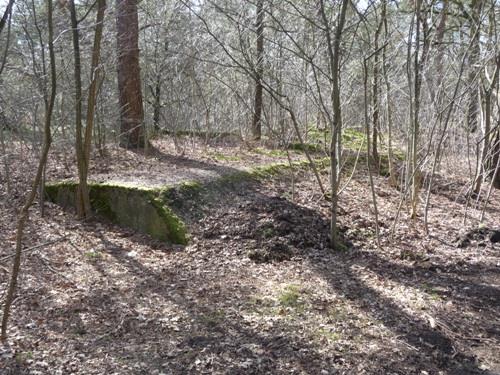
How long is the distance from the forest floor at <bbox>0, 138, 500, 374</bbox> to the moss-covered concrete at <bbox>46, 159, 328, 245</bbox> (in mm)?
168

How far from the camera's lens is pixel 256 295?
4246 mm

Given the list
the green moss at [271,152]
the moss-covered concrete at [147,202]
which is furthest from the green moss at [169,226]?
the green moss at [271,152]

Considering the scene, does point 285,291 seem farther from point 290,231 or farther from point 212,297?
point 290,231

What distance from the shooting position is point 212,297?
4.20m

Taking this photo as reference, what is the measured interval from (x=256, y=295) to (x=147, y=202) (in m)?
2.06

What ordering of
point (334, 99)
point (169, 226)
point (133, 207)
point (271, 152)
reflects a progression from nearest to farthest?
1. point (334, 99)
2. point (169, 226)
3. point (133, 207)
4. point (271, 152)

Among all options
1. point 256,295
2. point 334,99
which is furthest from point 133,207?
point 334,99

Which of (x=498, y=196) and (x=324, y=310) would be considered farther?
(x=498, y=196)

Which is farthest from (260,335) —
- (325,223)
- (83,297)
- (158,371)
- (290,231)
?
(325,223)

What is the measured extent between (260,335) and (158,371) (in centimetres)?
→ 83

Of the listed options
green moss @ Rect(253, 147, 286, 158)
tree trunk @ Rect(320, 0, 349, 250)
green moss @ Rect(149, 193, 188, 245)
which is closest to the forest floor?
green moss @ Rect(149, 193, 188, 245)

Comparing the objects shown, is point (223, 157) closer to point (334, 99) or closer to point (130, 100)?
point (130, 100)

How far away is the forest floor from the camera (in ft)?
10.8

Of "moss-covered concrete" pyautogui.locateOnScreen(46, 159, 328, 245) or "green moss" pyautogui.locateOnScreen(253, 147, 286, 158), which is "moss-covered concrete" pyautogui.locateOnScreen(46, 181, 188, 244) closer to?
"moss-covered concrete" pyautogui.locateOnScreen(46, 159, 328, 245)
